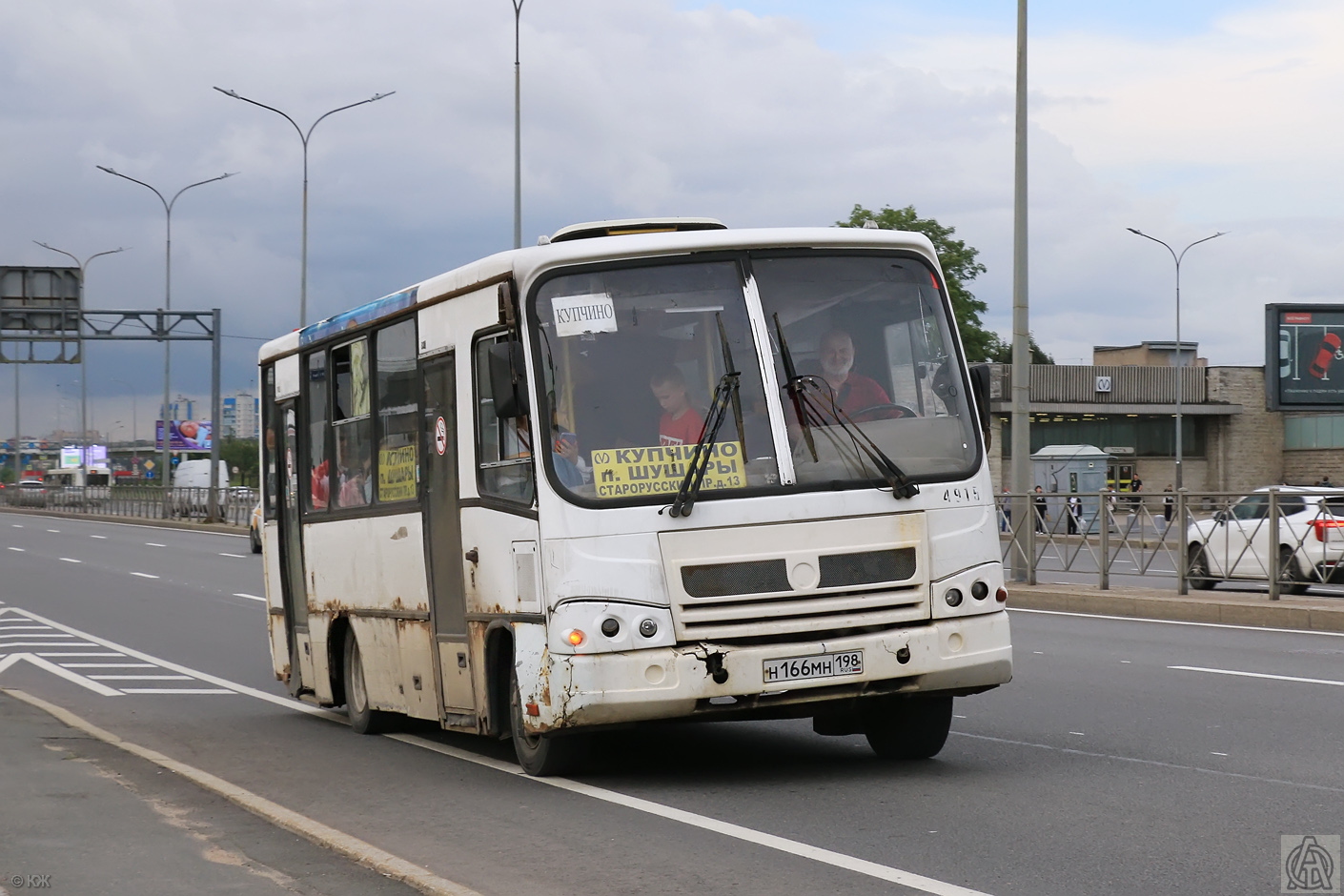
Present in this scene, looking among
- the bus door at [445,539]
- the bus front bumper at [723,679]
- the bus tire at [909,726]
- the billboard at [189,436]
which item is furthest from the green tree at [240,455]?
the bus front bumper at [723,679]

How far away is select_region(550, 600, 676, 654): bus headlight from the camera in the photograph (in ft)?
28.2

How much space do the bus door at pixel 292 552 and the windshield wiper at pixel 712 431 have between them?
210 inches

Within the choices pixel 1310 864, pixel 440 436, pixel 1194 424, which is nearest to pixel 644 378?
pixel 440 436

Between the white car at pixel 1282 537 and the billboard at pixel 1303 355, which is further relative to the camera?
the billboard at pixel 1303 355

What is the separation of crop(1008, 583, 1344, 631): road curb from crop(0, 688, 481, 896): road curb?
38.6 ft

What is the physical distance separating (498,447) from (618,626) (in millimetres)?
1380

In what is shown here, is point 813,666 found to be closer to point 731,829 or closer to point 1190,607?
point 731,829

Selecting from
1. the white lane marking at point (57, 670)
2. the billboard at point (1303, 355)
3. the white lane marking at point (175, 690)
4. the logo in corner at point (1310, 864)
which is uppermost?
the billboard at point (1303, 355)

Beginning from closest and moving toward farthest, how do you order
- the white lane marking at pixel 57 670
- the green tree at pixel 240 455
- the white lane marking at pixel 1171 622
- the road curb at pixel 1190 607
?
1. the white lane marking at pixel 57 670
2. the white lane marking at pixel 1171 622
3. the road curb at pixel 1190 607
4. the green tree at pixel 240 455

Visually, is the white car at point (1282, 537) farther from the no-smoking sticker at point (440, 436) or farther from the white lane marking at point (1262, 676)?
the no-smoking sticker at point (440, 436)

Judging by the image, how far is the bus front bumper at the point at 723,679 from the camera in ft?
28.2

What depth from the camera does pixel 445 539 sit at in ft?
33.8

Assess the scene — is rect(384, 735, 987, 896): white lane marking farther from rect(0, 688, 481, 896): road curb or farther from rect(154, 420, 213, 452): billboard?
rect(154, 420, 213, 452): billboard

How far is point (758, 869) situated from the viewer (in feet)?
22.5
